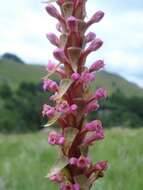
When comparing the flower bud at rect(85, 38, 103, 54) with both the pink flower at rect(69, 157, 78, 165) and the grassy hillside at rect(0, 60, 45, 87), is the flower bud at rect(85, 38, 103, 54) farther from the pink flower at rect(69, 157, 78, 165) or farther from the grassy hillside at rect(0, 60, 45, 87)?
the grassy hillside at rect(0, 60, 45, 87)

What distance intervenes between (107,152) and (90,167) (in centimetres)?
1013

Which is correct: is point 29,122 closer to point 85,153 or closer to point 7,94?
point 7,94

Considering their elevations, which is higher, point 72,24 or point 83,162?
point 72,24

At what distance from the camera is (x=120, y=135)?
55.0 feet

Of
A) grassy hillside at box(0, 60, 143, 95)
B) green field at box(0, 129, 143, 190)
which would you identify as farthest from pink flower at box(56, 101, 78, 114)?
grassy hillside at box(0, 60, 143, 95)

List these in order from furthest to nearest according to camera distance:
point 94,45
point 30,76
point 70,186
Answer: point 30,76, point 94,45, point 70,186

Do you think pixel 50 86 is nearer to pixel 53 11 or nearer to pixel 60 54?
pixel 60 54

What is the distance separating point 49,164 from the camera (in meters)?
11.7

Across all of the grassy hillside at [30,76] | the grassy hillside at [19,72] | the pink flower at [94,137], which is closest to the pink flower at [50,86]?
the pink flower at [94,137]

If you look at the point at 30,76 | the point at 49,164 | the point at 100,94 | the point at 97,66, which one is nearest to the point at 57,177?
the point at 100,94

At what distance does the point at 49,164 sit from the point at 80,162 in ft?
30.2

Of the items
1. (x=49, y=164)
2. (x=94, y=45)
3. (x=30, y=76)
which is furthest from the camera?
(x=30, y=76)

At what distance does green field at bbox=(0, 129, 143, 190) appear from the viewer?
9.13 meters

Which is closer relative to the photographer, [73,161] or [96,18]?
[73,161]
